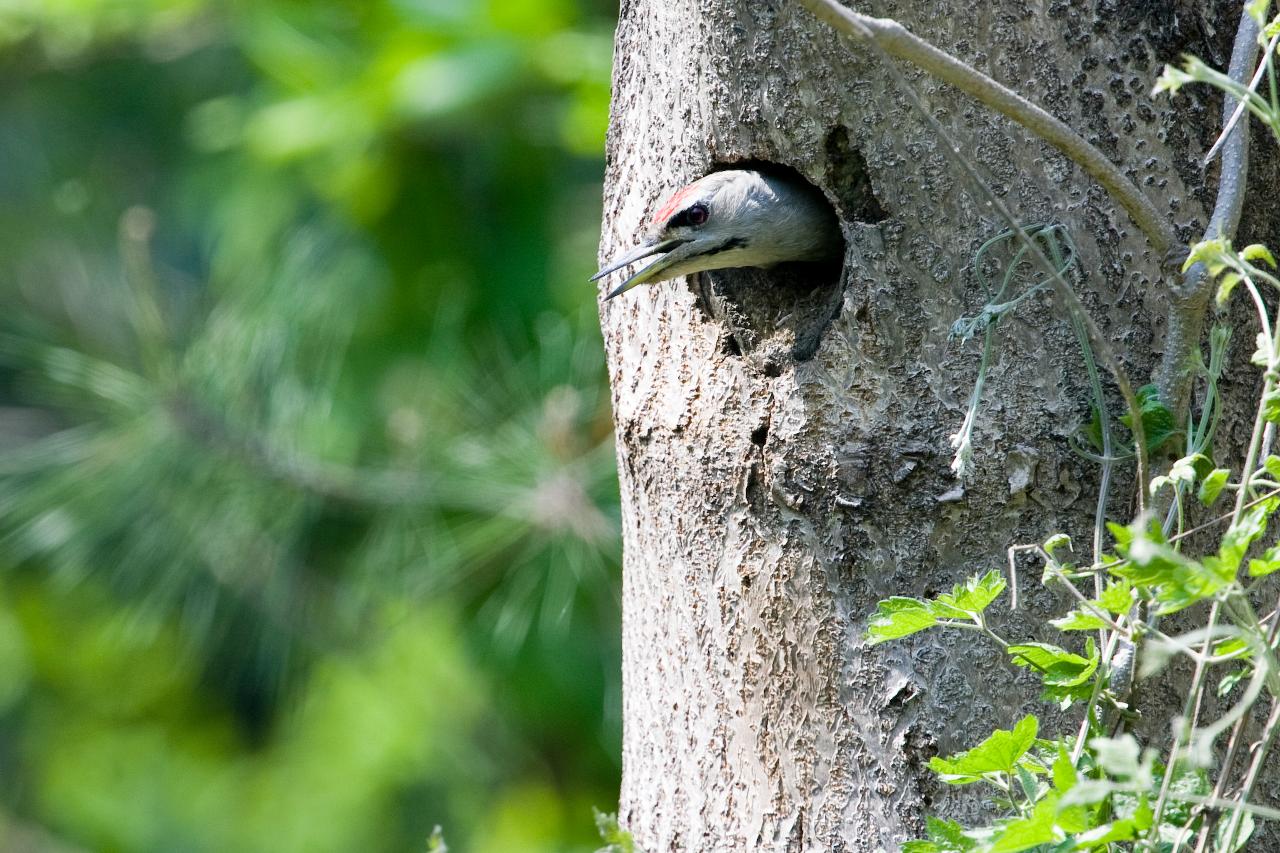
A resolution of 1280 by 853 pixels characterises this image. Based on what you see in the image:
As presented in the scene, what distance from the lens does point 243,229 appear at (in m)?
4.99

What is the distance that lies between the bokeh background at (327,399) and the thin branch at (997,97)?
232cm

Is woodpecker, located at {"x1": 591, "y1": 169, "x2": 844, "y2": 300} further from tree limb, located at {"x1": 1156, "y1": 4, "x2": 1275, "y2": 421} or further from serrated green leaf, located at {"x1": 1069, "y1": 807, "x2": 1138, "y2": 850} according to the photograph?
serrated green leaf, located at {"x1": 1069, "y1": 807, "x2": 1138, "y2": 850}

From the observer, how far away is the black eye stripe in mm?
1772

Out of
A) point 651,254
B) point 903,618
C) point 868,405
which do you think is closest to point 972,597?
point 903,618

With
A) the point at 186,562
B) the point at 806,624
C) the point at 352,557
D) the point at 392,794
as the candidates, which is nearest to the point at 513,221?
the point at 352,557

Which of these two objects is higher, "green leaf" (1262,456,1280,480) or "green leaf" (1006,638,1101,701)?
"green leaf" (1262,456,1280,480)

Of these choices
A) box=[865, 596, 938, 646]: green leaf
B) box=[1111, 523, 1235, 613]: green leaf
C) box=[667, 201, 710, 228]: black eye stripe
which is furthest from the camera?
box=[667, 201, 710, 228]: black eye stripe

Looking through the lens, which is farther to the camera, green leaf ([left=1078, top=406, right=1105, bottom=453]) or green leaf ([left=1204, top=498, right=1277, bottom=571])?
green leaf ([left=1078, top=406, right=1105, bottom=453])

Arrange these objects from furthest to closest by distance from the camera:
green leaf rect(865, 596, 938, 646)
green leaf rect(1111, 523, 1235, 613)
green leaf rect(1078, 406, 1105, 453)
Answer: green leaf rect(1078, 406, 1105, 453)
green leaf rect(865, 596, 938, 646)
green leaf rect(1111, 523, 1235, 613)

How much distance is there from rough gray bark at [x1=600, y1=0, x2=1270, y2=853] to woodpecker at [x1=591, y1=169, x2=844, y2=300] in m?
0.05

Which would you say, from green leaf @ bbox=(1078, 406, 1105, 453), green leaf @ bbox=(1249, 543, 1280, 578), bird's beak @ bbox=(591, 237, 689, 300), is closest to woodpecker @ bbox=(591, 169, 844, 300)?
bird's beak @ bbox=(591, 237, 689, 300)

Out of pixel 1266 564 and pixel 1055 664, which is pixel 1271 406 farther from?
pixel 1055 664

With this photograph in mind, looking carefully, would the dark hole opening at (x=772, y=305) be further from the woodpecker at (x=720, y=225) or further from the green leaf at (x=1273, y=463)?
the green leaf at (x=1273, y=463)

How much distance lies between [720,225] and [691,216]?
0.15 feet
